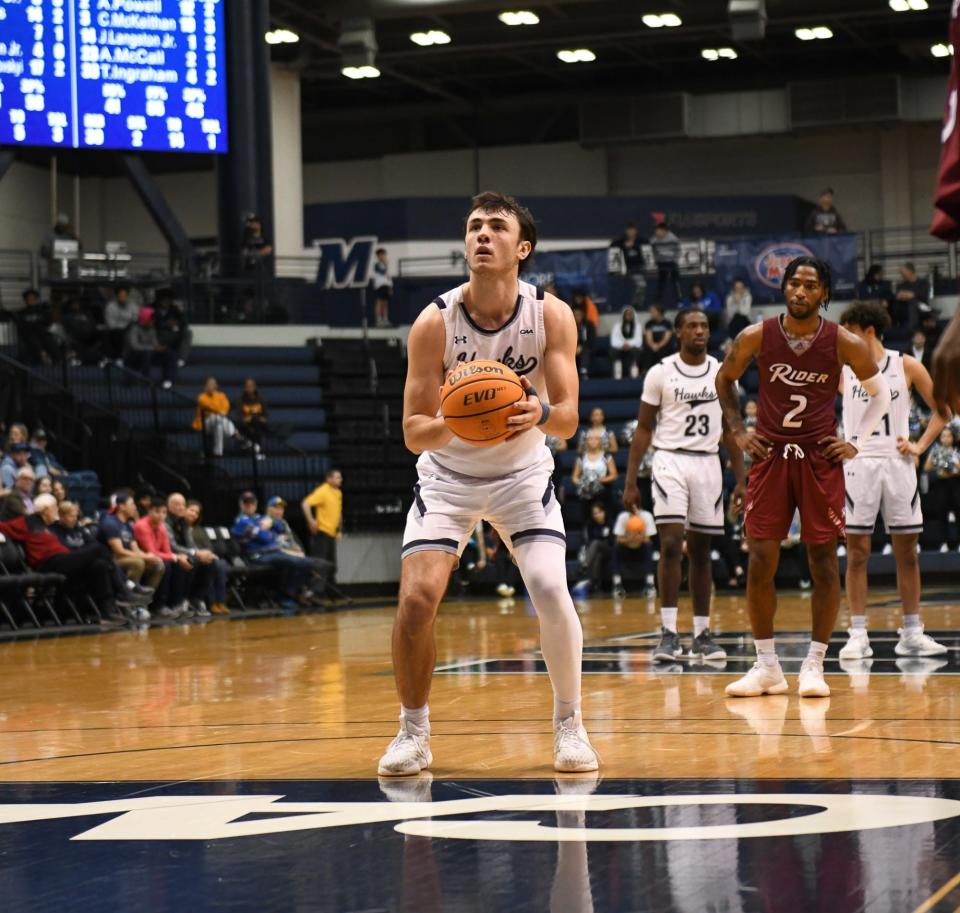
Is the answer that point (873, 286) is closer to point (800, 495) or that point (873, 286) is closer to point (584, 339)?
point (584, 339)

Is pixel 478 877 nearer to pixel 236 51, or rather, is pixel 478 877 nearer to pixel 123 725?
pixel 123 725

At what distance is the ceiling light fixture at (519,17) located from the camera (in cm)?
2728

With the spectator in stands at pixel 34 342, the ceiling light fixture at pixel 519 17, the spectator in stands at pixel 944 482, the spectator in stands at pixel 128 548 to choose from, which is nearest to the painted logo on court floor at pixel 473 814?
the spectator in stands at pixel 128 548

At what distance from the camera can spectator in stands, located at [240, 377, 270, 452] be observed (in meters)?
20.5

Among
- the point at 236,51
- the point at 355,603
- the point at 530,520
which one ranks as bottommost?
the point at 355,603

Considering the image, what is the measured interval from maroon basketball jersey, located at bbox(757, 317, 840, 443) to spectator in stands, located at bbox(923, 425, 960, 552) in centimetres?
1102

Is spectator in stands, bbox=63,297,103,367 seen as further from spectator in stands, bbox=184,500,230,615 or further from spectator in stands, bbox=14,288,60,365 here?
spectator in stands, bbox=184,500,230,615

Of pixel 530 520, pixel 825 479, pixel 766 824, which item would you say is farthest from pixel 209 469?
pixel 766 824

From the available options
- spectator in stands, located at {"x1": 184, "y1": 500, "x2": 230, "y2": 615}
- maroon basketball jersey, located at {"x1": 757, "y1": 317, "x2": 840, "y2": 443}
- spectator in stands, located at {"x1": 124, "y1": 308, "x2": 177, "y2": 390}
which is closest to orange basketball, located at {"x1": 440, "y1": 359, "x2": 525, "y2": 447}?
maroon basketball jersey, located at {"x1": 757, "y1": 317, "x2": 840, "y2": 443}

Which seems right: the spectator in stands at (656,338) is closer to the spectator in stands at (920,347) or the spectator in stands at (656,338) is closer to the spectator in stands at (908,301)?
the spectator in stands at (908,301)

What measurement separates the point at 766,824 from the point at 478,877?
0.86m

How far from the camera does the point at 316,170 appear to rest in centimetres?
3478

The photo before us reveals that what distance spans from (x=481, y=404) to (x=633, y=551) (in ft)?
46.1

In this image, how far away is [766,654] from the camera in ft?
24.6
